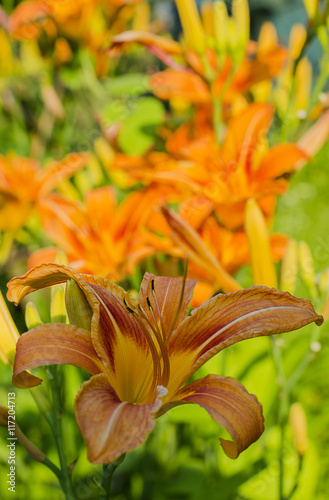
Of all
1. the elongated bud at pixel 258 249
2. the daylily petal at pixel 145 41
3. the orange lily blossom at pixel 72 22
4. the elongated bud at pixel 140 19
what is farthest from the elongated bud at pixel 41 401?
the elongated bud at pixel 140 19

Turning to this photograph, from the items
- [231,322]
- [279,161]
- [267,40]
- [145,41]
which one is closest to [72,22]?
[145,41]

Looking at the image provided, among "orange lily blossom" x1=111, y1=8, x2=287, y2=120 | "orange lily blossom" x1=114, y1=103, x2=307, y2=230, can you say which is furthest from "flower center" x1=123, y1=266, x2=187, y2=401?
"orange lily blossom" x1=111, y1=8, x2=287, y2=120

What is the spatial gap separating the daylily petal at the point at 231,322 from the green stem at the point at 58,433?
4.5 inches

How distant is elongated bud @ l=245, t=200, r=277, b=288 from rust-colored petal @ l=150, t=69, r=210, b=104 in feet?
0.82

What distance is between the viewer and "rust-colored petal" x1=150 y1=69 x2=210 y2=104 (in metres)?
0.70

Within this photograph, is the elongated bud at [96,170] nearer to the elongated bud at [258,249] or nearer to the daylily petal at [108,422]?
the elongated bud at [258,249]

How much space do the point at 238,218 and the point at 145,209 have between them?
4.7 inches

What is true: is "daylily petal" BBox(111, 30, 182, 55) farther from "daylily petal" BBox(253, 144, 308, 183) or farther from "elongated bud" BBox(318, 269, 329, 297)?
"elongated bud" BBox(318, 269, 329, 297)

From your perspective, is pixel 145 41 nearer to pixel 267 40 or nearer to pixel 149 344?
pixel 267 40

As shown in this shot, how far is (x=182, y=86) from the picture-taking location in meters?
0.71

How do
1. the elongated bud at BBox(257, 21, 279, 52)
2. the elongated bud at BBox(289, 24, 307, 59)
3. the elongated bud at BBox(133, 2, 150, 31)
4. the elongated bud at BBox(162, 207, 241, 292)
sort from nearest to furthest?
the elongated bud at BBox(162, 207, 241, 292), the elongated bud at BBox(289, 24, 307, 59), the elongated bud at BBox(257, 21, 279, 52), the elongated bud at BBox(133, 2, 150, 31)

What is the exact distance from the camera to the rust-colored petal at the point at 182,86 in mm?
700

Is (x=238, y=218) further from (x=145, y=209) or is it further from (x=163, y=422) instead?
(x=163, y=422)

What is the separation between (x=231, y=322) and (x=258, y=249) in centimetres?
16
